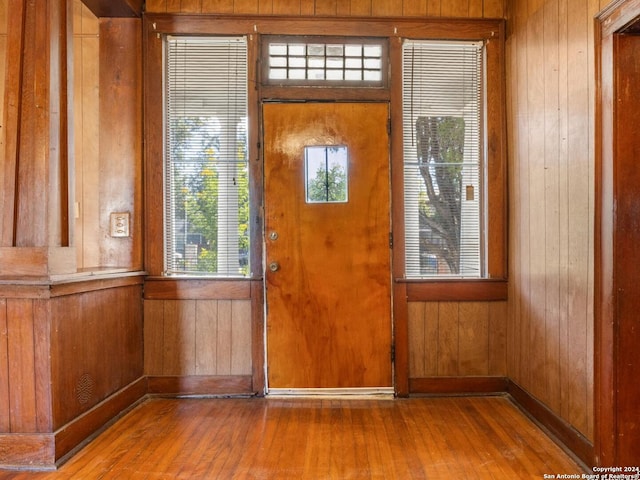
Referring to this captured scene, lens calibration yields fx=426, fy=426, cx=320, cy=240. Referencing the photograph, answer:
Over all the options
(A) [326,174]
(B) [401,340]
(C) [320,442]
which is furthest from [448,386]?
(A) [326,174]

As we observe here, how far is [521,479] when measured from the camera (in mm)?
1901

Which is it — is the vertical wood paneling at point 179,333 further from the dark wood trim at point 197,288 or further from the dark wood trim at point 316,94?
the dark wood trim at point 316,94

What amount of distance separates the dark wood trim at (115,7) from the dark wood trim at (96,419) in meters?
2.43

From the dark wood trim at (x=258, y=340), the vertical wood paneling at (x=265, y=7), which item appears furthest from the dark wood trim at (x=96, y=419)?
the vertical wood paneling at (x=265, y=7)

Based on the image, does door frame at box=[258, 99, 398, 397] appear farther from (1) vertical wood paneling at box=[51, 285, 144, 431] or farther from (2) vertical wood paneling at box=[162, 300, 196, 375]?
(1) vertical wood paneling at box=[51, 285, 144, 431]

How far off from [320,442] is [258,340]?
0.87m

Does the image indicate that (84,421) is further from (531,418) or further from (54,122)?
(531,418)

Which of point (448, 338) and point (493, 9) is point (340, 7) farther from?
point (448, 338)

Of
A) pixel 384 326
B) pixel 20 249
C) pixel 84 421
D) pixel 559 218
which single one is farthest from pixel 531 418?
pixel 20 249

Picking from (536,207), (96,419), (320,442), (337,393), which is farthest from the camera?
(337,393)

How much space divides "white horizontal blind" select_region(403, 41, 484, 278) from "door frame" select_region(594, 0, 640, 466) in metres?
1.05

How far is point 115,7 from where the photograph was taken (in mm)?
2746

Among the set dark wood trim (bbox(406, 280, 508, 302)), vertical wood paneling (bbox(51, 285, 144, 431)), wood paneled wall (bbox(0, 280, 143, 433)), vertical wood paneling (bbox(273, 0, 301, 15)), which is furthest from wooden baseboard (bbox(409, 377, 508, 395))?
vertical wood paneling (bbox(273, 0, 301, 15))

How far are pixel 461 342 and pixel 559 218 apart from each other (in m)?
1.10
